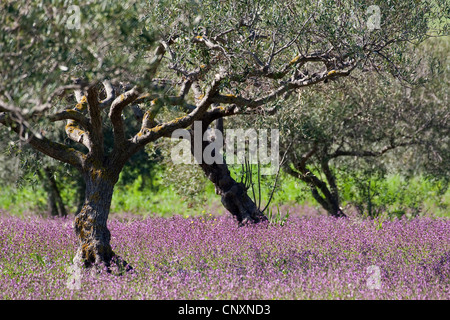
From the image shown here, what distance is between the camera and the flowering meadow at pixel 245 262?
7090mm

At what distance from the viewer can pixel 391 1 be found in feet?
28.7

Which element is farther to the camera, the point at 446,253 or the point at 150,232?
the point at 150,232

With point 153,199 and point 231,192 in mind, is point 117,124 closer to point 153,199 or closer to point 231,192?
point 231,192

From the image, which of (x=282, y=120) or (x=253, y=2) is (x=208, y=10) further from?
(x=282, y=120)

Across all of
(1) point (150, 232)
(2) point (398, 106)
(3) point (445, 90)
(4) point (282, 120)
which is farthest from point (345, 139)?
(1) point (150, 232)

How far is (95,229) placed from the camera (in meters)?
8.49

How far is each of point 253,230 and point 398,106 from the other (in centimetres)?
596

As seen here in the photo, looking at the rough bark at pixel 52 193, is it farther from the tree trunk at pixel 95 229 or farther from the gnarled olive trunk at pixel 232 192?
the tree trunk at pixel 95 229

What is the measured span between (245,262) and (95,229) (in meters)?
2.22

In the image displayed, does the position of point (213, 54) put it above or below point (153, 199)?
above

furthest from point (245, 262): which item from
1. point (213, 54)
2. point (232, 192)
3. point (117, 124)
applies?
point (232, 192)

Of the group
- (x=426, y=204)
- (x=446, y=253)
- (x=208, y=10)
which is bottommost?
(x=446, y=253)

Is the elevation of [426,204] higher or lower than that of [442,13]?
lower

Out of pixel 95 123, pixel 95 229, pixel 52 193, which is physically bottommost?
pixel 95 229
